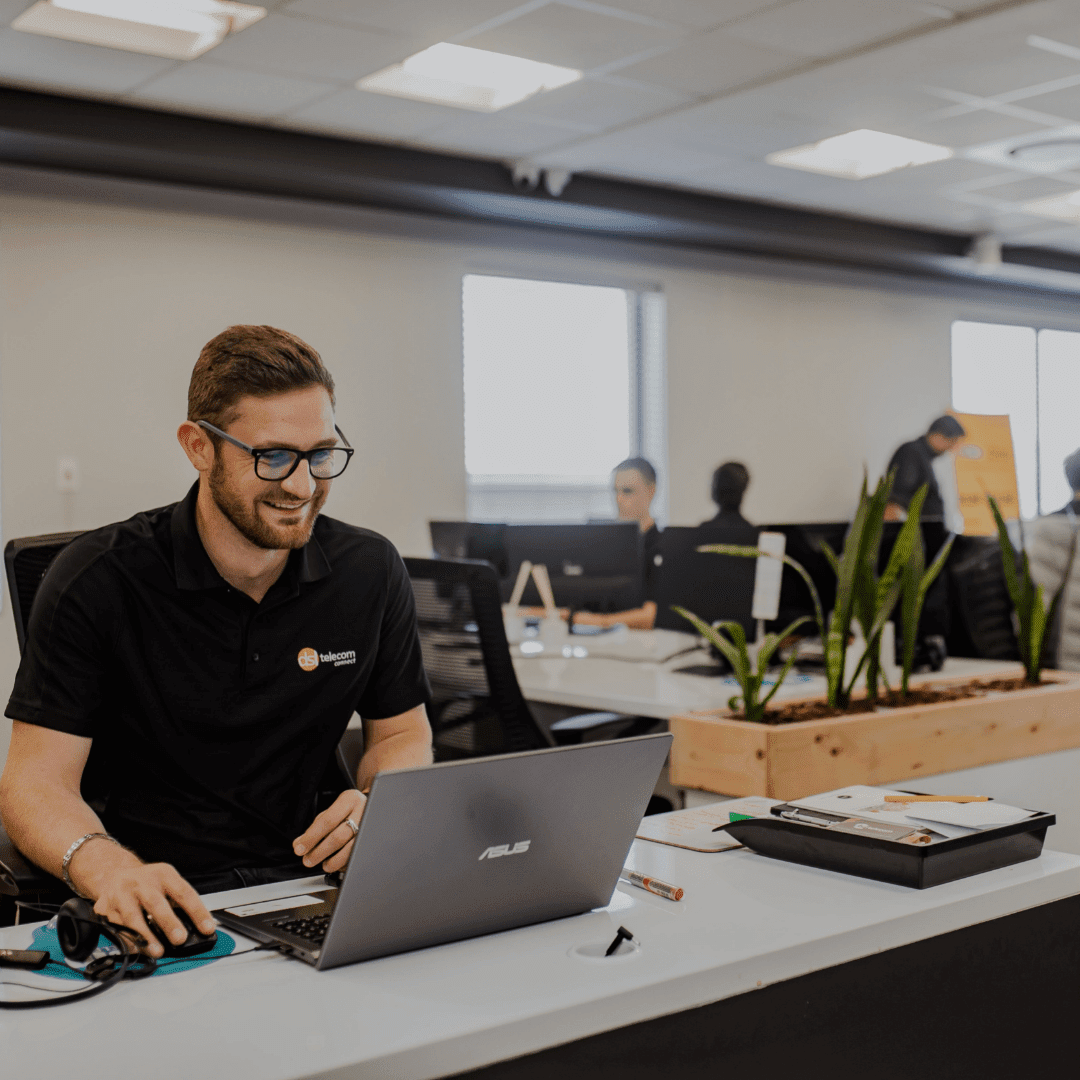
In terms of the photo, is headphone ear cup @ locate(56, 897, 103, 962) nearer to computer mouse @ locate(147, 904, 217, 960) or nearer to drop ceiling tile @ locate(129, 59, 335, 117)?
computer mouse @ locate(147, 904, 217, 960)

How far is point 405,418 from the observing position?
602 centimetres

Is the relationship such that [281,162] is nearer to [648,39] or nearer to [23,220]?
[23,220]

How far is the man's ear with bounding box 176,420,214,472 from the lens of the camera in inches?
63.8

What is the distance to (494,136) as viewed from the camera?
202 inches

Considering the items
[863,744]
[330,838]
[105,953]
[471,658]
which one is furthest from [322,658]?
[863,744]

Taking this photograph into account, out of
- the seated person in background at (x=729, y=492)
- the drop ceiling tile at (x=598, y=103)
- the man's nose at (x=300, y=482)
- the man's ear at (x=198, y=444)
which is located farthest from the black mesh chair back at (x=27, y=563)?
the seated person in background at (x=729, y=492)

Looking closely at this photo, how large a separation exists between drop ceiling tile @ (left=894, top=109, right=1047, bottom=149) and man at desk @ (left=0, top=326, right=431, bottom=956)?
13.3 ft

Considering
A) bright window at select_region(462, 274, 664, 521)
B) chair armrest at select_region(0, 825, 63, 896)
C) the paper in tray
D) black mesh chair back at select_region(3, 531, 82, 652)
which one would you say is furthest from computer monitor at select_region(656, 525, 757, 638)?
bright window at select_region(462, 274, 664, 521)

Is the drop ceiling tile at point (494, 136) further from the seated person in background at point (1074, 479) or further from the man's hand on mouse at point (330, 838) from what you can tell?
the man's hand on mouse at point (330, 838)

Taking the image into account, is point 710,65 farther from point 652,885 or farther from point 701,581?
point 652,885

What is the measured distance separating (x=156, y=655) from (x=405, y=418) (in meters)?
4.44

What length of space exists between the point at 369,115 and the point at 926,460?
4.27m

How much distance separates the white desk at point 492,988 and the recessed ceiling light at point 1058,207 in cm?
592

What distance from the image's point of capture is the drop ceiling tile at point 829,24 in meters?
3.80
